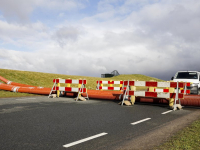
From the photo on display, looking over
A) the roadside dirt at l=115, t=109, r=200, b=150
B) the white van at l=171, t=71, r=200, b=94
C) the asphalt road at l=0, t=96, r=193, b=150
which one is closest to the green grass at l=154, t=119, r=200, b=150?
the roadside dirt at l=115, t=109, r=200, b=150

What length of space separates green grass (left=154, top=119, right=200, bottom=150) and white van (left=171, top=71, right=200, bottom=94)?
12.6 metres

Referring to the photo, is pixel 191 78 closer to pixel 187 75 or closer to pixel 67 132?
pixel 187 75

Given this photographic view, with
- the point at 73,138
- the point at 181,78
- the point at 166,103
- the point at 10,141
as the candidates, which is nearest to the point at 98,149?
the point at 73,138

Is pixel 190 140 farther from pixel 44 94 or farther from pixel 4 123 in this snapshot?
pixel 44 94

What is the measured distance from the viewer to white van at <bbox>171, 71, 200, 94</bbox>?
645 inches

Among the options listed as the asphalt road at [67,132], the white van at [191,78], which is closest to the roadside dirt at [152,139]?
the asphalt road at [67,132]

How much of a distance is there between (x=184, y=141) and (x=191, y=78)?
1445 centimetres

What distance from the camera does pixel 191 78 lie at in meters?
17.2

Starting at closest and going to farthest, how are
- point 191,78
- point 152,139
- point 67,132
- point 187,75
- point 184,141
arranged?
point 184,141 < point 152,139 < point 67,132 < point 191,78 < point 187,75

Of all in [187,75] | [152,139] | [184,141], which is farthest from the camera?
[187,75]

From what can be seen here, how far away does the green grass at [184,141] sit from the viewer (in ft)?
12.1

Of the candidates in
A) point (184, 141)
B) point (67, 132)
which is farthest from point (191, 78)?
point (67, 132)

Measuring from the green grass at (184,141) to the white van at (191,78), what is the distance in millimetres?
12586

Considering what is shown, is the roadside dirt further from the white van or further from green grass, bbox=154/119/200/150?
the white van
